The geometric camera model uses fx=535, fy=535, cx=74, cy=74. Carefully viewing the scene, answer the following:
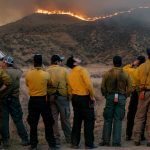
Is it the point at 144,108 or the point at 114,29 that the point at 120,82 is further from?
the point at 114,29

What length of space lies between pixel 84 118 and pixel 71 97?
64 centimetres

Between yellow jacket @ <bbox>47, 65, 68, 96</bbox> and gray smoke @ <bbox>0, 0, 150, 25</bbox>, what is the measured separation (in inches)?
1839

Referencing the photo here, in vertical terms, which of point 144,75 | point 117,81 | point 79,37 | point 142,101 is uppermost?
point 79,37

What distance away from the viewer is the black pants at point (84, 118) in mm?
12938

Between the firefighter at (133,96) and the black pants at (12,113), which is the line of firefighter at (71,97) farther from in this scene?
the firefighter at (133,96)

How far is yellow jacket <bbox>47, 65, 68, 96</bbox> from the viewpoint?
523 inches

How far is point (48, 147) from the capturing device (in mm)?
13297

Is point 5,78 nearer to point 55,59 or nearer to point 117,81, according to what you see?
point 55,59

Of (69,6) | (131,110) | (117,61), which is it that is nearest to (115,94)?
(117,61)

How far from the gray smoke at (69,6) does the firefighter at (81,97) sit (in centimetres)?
4715

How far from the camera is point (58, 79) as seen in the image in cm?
1330

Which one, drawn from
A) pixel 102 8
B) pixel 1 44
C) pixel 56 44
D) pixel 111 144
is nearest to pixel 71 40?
pixel 56 44

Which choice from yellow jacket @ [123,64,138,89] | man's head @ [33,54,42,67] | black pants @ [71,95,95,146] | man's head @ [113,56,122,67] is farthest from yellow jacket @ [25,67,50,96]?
yellow jacket @ [123,64,138,89]

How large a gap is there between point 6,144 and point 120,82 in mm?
3212
